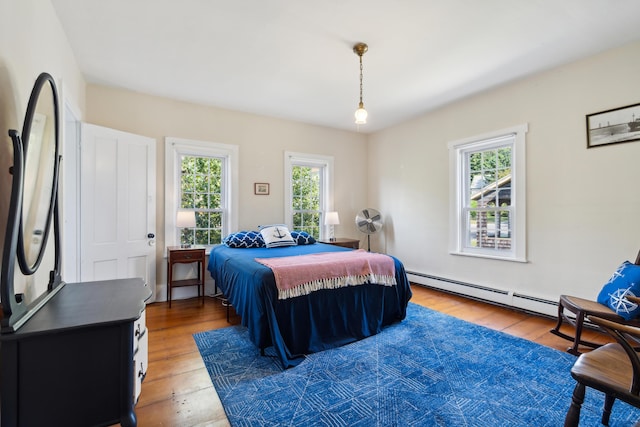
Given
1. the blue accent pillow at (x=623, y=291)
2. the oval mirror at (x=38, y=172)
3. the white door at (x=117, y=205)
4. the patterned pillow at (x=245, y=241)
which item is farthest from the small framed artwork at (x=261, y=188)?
the blue accent pillow at (x=623, y=291)

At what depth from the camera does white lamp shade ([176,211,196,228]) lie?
146 inches

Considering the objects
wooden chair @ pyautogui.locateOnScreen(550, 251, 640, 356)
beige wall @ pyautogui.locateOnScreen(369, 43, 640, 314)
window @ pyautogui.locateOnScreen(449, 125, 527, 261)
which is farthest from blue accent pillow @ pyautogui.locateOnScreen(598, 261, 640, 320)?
window @ pyautogui.locateOnScreen(449, 125, 527, 261)

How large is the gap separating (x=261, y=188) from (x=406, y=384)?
3.35 meters

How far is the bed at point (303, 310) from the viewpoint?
7.47 feet

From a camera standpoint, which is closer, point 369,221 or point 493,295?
point 493,295

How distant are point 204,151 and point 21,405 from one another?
141 inches

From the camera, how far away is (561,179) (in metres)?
3.12

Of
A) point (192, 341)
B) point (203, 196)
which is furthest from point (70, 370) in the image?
point (203, 196)

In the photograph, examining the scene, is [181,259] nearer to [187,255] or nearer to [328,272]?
[187,255]

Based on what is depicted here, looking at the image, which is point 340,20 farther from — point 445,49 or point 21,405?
point 21,405

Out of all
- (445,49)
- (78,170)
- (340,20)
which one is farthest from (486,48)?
(78,170)

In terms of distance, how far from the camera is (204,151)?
13.6ft

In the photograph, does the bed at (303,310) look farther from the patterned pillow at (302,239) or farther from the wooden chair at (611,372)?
the wooden chair at (611,372)

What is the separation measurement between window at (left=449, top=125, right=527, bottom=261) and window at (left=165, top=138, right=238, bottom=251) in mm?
3219
